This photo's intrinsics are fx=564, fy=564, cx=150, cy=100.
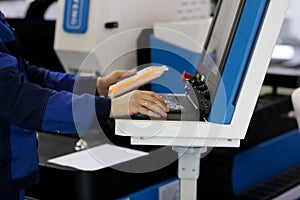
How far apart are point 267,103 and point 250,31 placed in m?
1.12

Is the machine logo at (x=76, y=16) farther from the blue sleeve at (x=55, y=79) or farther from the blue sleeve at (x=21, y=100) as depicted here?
the blue sleeve at (x=21, y=100)

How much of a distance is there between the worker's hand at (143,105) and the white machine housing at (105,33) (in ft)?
2.30

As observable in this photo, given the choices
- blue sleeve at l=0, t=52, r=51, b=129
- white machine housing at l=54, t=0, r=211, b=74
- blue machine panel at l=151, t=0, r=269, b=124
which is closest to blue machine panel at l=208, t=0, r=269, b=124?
blue machine panel at l=151, t=0, r=269, b=124

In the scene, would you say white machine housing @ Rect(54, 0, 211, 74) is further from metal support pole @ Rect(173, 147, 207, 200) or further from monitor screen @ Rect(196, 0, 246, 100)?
metal support pole @ Rect(173, 147, 207, 200)

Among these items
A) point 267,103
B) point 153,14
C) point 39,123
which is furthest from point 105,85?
point 267,103

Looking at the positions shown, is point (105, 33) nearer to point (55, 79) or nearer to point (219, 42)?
point (55, 79)

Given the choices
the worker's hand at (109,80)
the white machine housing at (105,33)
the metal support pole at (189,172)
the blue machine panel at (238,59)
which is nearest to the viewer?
the blue machine panel at (238,59)

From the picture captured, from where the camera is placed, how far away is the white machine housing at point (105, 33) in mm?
1993

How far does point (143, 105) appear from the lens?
1.18 m

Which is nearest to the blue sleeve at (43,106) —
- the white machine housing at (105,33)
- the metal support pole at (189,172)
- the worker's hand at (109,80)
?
the metal support pole at (189,172)

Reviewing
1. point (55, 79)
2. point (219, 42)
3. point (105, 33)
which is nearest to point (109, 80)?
point (55, 79)

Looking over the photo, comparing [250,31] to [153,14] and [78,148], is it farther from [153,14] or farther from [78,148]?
[153,14]

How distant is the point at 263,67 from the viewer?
1152 millimetres

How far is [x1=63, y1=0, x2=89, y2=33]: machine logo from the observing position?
80.0 inches
